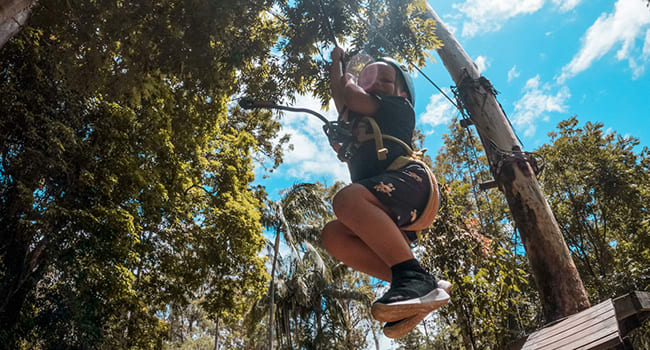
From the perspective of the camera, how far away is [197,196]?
36.5 feet

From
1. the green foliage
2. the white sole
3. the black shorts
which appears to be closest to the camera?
the white sole

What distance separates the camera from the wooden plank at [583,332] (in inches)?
67.0

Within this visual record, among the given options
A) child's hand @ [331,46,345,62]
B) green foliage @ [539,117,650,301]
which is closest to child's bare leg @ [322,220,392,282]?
child's hand @ [331,46,345,62]

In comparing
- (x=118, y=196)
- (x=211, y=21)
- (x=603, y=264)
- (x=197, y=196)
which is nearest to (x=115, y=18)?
(x=211, y=21)

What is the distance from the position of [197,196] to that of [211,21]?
9115 millimetres

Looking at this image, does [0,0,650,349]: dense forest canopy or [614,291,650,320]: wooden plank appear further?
[0,0,650,349]: dense forest canopy

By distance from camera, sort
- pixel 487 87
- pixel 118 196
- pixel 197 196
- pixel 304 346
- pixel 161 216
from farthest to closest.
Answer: pixel 304 346 < pixel 197 196 < pixel 161 216 < pixel 118 196 < pixel 487 87

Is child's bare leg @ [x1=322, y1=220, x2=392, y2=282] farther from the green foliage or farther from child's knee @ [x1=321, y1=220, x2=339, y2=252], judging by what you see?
the green foliage

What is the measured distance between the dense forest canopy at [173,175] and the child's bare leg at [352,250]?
1573mm

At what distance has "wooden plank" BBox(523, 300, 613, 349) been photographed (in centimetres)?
205

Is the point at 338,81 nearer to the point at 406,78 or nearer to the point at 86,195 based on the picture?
the point at 406,78

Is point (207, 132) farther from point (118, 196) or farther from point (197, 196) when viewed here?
point (118, 196)

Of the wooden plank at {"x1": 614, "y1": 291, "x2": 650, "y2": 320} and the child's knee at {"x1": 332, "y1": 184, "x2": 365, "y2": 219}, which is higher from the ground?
the child's knee at {"x1": 332, "y1": 184, "x2": 365, "y2": 219}

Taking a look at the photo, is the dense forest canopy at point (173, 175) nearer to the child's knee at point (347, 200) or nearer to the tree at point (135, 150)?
the tree at point (135, 150)
